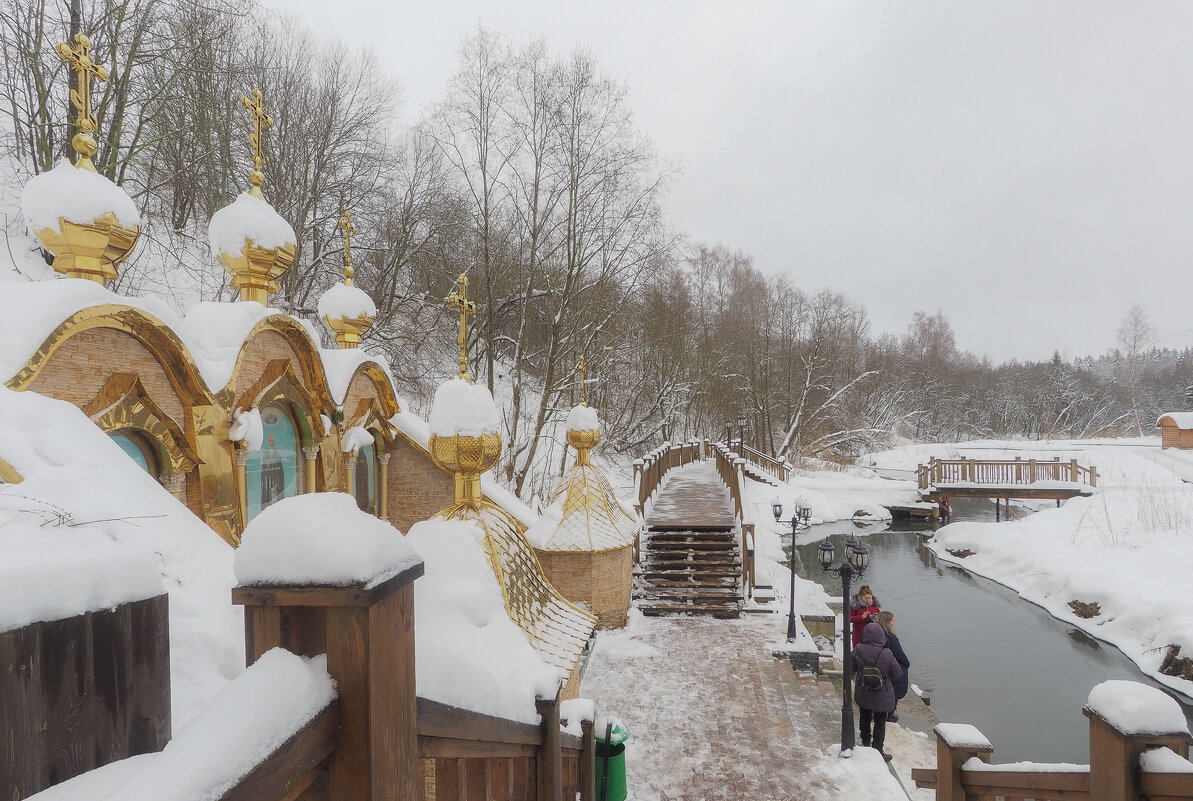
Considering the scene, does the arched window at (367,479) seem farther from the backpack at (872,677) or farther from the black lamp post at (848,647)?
the backpack at (872,677)

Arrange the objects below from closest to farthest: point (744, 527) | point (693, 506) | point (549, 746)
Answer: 1. point (549, 746)
2. point (744, 527)
3. point (693, 506)

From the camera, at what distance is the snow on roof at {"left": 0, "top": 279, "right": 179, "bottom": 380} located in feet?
11.7

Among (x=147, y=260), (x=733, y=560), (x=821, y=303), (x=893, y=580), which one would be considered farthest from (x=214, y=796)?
(x=821, y=303)

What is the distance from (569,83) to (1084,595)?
19868 millimetres

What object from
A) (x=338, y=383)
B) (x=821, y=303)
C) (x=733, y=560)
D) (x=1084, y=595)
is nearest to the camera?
(x=338, y=383)

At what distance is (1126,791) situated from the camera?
9.22ft

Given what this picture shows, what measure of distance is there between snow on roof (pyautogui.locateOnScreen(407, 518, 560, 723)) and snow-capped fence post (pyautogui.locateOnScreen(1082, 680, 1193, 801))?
8.09 ft

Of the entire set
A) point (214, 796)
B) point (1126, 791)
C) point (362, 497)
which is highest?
point (214, 796)

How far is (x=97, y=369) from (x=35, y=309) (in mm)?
648

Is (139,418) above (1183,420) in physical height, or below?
above

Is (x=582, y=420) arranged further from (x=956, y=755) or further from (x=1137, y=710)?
(x=1137, y=710)

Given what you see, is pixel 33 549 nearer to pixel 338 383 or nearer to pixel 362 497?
pixel 338 383

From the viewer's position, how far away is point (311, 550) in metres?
1.02

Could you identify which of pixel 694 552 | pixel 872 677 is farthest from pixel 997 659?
pixel 872 677
